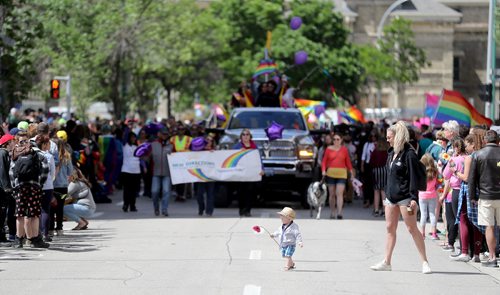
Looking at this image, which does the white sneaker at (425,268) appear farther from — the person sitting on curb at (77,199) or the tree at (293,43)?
the tree at (293,43)

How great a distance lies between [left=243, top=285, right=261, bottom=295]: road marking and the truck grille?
1364cm

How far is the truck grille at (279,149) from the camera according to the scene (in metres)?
27.5

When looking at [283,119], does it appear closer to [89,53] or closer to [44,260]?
[44,260]

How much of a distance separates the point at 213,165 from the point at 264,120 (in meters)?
2.99

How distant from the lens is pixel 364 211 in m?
28.0

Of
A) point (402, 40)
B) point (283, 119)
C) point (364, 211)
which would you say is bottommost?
point (364, 211)

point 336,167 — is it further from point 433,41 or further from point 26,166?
point 433,41

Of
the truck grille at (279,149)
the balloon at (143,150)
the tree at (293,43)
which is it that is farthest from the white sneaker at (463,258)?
the tree at (293,43)

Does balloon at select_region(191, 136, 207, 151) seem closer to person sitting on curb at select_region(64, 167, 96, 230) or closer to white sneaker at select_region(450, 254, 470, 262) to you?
person sitting on curb at select_region(64, 167, 96, 230)

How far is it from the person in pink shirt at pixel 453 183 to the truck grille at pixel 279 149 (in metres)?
8.77

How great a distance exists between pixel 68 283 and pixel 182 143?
43.5ft

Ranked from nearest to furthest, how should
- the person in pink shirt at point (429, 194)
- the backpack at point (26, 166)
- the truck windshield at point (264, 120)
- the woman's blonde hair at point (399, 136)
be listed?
1. the woman's blonde hair at point (399, 136)
2. the backpack at point (26, 166)
3. the person in pink shirt at point (429, 194)
4. the truck windshield at point (264, 120)

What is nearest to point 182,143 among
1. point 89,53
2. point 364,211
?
point 364,211

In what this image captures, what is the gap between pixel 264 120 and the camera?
2900cm
